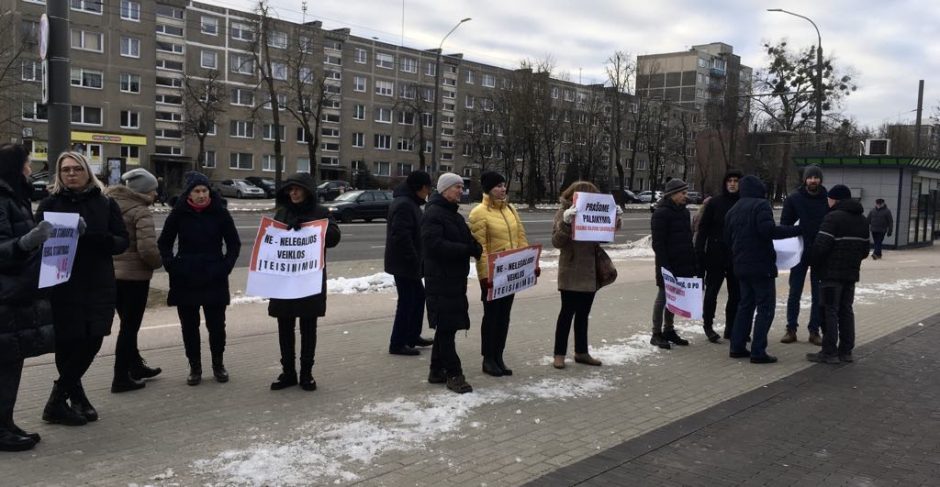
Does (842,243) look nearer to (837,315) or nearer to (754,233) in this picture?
(837,315)

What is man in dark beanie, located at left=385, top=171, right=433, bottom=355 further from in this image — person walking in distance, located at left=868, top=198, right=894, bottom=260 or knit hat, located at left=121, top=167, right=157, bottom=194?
person walking in distance, located at left=868, top=198, right=894, bottom=260

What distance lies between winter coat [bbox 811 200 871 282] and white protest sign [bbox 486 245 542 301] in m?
3.09

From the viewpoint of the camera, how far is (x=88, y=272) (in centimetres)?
501

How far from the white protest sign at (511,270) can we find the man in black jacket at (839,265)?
3.12 m

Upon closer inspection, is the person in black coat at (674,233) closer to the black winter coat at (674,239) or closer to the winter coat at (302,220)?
the black winter coat at (674,239)

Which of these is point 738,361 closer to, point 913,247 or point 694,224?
point 694,224

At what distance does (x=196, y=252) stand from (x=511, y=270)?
8.60 feet

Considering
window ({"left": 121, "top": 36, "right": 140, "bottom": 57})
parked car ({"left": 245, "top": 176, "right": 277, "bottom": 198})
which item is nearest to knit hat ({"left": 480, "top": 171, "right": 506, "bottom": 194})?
parked car ({"left": 245, "top": 176, "right": 277, "bottom": 198})

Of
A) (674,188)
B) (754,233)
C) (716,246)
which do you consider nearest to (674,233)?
(674,188)

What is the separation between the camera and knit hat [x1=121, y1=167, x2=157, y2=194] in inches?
234

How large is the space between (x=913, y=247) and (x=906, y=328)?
17668 millimetres

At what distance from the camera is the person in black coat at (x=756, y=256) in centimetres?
736

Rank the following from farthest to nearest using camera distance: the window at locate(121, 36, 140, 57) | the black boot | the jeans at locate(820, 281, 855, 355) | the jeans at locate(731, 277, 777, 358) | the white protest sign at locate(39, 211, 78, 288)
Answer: the window at locate(121, 36, 140, 57)
the jeans at locate(820, 281, 855, 355)
the jeans at locate(731, 277, 777, 358)
the black boot
the white protest sign at locate(39, 211, 78, 288)

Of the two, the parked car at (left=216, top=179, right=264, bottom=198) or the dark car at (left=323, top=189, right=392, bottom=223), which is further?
the parked car at (left=216, top=179, right=264, bottom=198)
